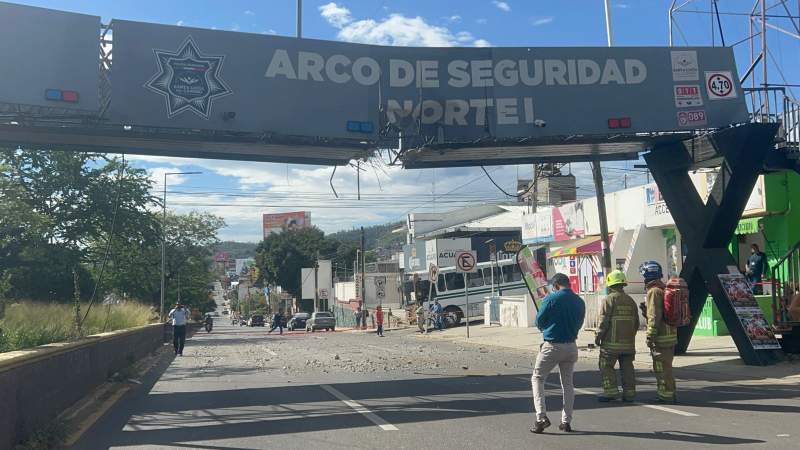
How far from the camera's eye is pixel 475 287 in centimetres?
4062

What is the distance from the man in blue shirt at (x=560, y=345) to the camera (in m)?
8.35

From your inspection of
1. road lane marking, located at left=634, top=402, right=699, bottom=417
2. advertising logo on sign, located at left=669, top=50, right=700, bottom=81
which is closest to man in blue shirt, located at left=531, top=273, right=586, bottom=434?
road lane marking, located at left=634, top=402, right=699, bottom=417

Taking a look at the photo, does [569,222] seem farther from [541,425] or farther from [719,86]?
[541,425]

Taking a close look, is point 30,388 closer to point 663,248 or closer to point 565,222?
point 663,248

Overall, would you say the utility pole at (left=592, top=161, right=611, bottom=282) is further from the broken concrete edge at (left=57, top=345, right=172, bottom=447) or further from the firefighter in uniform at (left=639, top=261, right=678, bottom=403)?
the broken concrete edge at (left=57, top=345, right=172, bottom=447)

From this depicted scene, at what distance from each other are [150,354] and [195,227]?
41.1 meters

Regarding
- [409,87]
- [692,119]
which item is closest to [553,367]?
[409,87]

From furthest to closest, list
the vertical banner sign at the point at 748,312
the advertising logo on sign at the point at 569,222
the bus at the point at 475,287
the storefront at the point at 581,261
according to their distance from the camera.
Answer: the bus at the point at 475,287, the advertising logo on sign at the point at 569,222, the storefront at the point at 581,261, the vertical banner sign at the point at 748,312

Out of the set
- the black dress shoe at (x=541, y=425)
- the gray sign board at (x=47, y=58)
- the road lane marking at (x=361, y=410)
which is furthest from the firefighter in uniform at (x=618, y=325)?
the gray sign board at (x=47, y=58)

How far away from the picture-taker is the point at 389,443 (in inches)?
320

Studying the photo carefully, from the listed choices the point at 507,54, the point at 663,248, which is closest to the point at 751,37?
→ the point at 507,54

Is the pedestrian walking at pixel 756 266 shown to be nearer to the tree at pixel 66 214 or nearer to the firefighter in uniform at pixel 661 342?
the firefighter in uniform at pixel 661 342

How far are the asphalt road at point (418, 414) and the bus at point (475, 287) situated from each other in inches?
928

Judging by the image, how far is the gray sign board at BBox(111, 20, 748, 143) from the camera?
42.3 ft
